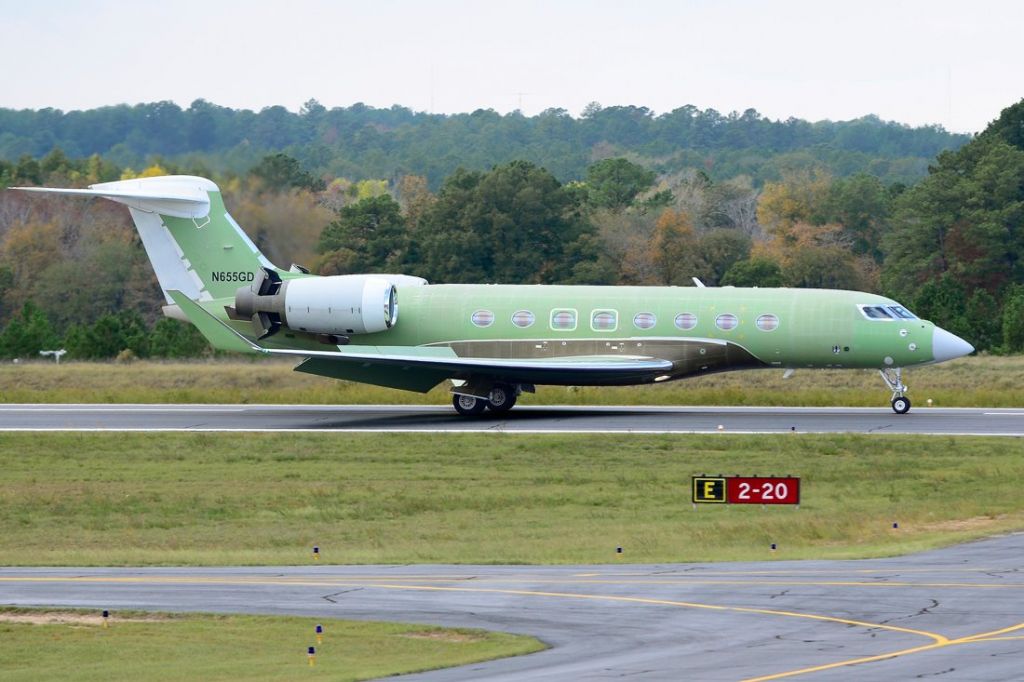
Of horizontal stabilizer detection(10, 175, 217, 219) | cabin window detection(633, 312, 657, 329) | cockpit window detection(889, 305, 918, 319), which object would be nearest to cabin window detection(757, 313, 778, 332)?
cabin window detection(633, 312, 657, 329)

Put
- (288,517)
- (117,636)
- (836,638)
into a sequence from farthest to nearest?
(288,517) < (117,636) < (836,638)

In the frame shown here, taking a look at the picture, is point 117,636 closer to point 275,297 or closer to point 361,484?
point 361,484

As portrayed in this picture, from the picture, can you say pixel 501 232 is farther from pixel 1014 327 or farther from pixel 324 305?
pixel 324 305

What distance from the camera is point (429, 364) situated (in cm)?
4062

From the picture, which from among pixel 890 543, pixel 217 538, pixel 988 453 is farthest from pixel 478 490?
pixel 988 453

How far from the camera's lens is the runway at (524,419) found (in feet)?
131

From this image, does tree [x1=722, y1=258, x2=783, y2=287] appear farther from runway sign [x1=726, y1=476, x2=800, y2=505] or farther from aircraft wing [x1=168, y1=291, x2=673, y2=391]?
runway sign [x1=726, y1=476, x2=800, y2=505]

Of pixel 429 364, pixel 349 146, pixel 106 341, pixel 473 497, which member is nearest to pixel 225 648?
pixel 473 497

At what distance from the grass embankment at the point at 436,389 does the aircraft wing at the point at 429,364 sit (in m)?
5.52

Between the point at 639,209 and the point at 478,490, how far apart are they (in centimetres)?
7274

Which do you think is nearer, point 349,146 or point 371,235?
point 371,235

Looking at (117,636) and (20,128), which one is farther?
(20,128)

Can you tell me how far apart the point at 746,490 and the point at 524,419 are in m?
12.8

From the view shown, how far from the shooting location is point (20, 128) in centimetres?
7700
